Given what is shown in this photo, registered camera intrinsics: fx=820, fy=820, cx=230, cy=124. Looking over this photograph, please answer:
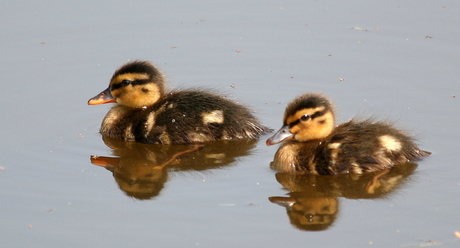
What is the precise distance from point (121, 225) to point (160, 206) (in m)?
0.40

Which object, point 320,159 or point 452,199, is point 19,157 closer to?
point 320,159

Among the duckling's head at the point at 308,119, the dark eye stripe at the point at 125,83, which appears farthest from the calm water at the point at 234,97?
the dark eye stripe at the point at 125,83

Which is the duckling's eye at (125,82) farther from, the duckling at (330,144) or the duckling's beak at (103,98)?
the duckling at (330,144)

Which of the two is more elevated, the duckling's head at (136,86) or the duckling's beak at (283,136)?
the duckling's beak at (283,136)

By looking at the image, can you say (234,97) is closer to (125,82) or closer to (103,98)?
(125,82)

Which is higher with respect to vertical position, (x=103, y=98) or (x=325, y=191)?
(x=325, y=191)

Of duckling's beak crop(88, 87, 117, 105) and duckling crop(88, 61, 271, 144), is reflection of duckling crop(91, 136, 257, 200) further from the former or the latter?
duckling's beak crop(88, 87, 117, 105)

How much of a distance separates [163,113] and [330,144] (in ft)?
5.40

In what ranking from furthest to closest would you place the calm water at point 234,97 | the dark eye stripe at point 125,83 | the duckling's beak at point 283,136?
the dark eye stripe at point 125,83 < the duckling's beak at point 283,136 < the calm water at point 234,97

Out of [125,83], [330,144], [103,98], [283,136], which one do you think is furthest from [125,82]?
[330,144]

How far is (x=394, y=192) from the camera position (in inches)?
241

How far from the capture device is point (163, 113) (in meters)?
7.30

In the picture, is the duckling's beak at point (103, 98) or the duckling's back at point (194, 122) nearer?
the duckling's back at point (194, 122)

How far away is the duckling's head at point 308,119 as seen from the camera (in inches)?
255
